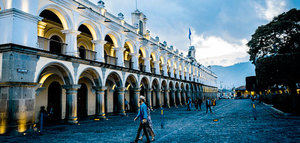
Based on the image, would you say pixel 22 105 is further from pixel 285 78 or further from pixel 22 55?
pixel 285 78

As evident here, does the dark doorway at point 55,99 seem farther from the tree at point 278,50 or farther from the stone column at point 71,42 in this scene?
the tree at point 278,50

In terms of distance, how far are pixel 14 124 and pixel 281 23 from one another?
25.8m

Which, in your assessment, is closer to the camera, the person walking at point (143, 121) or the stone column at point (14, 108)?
the person walking at point (143, 121)

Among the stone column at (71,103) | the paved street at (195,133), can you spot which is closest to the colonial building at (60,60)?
the stone column at (71,103)

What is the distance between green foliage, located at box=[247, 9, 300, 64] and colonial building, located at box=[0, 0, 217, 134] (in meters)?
12.7

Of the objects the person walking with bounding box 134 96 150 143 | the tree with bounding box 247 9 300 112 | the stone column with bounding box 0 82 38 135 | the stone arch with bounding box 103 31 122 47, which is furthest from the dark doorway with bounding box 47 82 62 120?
the tree with bounding box 247 9 300 112

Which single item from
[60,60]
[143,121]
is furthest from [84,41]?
[143,121]

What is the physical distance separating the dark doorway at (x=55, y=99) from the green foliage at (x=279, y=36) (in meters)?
21.5

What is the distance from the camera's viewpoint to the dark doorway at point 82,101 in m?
17.5

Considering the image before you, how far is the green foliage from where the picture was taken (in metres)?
21.7

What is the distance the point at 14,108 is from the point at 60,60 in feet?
12.7

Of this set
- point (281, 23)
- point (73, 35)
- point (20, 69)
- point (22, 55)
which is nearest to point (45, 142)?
point (20, 69)

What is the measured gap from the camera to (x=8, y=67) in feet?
29.6

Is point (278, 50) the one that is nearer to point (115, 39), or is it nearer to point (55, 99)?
point (115, 39)
